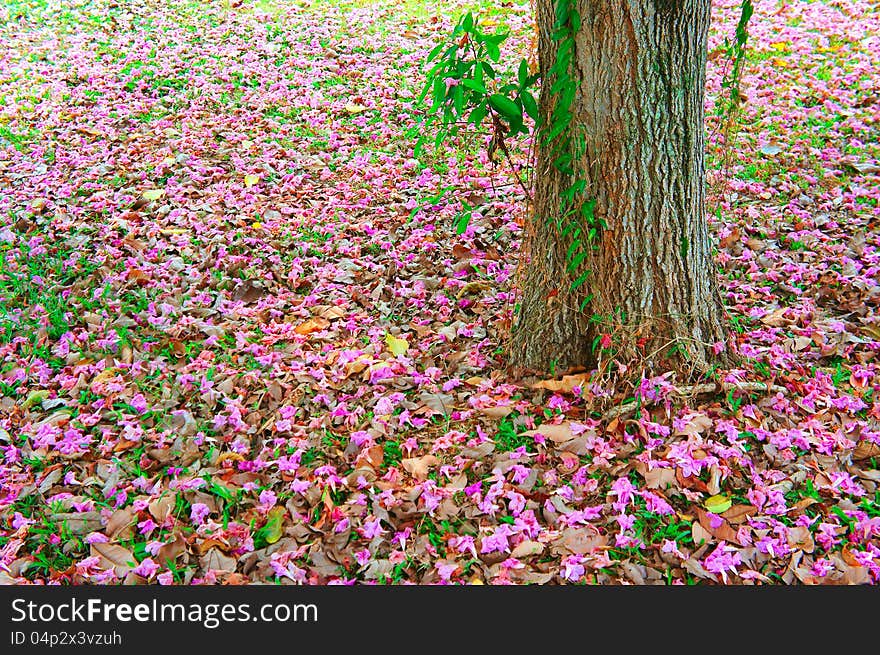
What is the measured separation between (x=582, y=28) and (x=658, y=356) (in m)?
Answer: 1.23

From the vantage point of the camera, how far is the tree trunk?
8.07 feet

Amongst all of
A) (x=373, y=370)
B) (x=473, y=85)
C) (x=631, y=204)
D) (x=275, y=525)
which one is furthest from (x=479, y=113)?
(x=275, y=525)

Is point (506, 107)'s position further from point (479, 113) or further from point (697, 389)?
point (697, 389)

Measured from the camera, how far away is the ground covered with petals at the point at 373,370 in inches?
95.6

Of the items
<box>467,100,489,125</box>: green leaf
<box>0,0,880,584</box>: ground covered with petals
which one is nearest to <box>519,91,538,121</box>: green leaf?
<box>467,100,489,125</box>: green leaf

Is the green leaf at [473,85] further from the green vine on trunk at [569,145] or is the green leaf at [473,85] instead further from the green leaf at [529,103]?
the green vine on trunk at [569,145]

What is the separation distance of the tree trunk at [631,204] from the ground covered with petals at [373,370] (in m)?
0.19

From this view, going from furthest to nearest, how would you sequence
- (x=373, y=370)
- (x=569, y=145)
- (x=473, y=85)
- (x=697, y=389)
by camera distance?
1. (x=373, y=370)
2. (x=697, y=389)
3. (x=569, y=145)
4. (x=473, y=85)

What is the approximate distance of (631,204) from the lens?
8.65 feet

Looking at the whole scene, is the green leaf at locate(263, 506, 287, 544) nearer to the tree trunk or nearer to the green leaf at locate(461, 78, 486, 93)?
the tree trunk

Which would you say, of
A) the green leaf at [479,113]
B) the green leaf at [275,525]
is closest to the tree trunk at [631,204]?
the green leaf at [479,113]

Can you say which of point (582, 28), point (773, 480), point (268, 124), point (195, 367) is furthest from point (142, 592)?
point (268, 124)

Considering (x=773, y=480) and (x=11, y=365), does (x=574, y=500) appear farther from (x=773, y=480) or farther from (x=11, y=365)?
(x=11, y=365)

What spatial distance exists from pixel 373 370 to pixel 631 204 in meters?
1.27
